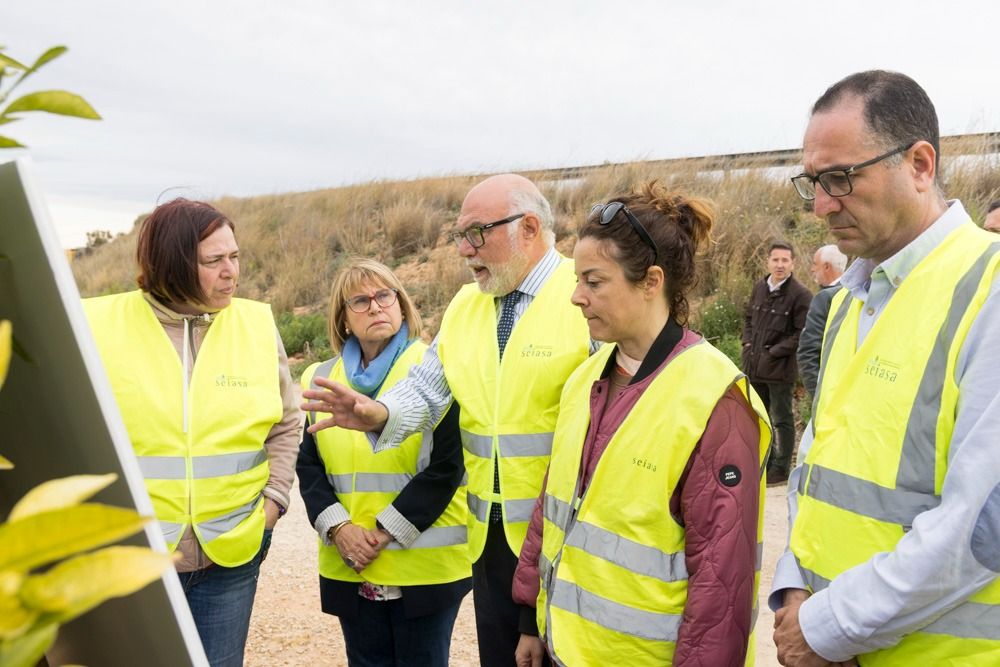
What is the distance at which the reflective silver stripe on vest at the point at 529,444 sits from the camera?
8.96ft

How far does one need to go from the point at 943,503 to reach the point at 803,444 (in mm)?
578

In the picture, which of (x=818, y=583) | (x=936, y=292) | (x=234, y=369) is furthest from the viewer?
(x=234, y=369)

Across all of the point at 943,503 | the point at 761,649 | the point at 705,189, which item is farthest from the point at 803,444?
the point at 705,189

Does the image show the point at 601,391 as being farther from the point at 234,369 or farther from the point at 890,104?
the point at 234,369

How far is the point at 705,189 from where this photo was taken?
14.2m

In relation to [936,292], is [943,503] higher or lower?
lower

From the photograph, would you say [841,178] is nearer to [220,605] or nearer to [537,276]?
[537,276]

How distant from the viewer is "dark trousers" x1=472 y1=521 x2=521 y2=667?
2803 millimetres

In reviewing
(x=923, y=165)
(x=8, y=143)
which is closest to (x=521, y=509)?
(x=923, y=165)

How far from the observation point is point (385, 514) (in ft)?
10.0

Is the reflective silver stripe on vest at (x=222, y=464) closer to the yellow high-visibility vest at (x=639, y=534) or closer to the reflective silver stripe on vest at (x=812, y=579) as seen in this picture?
the yellow high-visibility vest at (x=639, y=534)

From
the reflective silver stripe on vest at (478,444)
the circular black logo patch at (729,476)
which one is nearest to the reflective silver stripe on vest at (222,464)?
the reflective silver stripe on vest at (478,444)

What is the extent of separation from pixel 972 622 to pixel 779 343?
5.72 metres

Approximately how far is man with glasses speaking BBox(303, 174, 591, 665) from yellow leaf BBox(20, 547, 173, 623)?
85.3 inches
